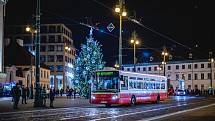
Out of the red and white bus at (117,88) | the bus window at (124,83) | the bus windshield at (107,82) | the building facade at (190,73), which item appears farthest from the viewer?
the building facade at (190,73)

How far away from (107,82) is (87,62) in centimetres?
1964

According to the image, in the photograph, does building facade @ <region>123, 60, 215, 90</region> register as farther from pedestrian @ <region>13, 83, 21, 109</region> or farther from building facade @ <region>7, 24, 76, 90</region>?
pedestrian @ <region>13, 83, 21, 109</region>

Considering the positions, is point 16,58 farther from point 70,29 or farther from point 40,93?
point 40,93

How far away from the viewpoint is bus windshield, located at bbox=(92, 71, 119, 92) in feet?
107

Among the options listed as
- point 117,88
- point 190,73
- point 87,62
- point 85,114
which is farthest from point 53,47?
point 85,114

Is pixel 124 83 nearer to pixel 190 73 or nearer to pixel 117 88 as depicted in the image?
pixel 117 88

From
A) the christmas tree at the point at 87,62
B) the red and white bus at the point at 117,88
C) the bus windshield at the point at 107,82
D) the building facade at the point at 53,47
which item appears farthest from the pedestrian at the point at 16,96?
the building facade at the point at 53,47

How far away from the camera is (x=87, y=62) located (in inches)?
2060

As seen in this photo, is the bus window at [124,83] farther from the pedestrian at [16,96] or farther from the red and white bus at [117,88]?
the pedestrian at [16,96]

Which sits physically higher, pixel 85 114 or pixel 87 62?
pixel 87 62

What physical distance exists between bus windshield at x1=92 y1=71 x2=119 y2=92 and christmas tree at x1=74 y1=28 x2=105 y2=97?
18.2 metres

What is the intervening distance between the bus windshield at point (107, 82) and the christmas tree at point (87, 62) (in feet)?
59.8

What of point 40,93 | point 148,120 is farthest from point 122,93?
point 148,120

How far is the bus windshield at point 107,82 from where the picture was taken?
107ft
